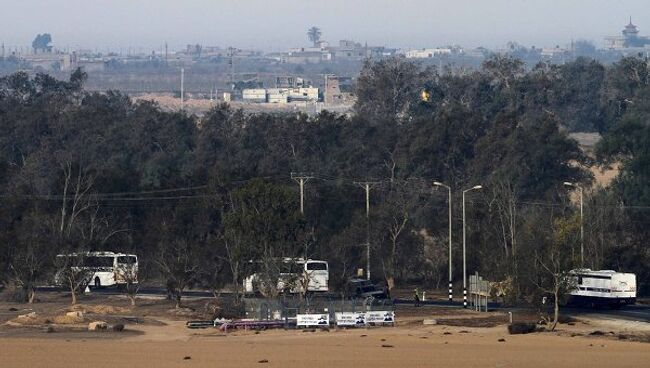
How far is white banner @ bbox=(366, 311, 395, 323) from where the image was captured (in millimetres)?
57125

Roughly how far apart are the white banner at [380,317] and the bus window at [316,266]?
12021 mm

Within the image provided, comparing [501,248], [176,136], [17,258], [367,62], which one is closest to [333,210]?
[501,248]

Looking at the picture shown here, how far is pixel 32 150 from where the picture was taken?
121188mm

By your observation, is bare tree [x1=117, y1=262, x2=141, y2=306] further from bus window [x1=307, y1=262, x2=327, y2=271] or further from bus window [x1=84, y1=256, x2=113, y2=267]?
bus window [x1=307, y1=262, x2=327, y2=271]

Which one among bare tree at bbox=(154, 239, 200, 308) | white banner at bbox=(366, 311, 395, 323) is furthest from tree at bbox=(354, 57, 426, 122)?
white banner at bbox=(366, 311, 395, 323)

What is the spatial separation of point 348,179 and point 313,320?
4585cm

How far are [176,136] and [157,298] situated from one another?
51.6m

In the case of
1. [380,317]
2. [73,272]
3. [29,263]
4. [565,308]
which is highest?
[29,263]

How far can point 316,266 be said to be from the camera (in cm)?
7006

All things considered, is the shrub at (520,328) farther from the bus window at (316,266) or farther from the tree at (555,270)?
the bus window at (316,266)

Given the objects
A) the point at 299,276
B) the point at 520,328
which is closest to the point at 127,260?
the point at 299,276

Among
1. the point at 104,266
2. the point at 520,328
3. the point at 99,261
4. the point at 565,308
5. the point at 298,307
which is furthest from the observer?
the point at 104,266

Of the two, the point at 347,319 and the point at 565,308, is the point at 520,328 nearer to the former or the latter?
the point at 347,319

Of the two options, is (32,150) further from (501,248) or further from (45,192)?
(501,248)
